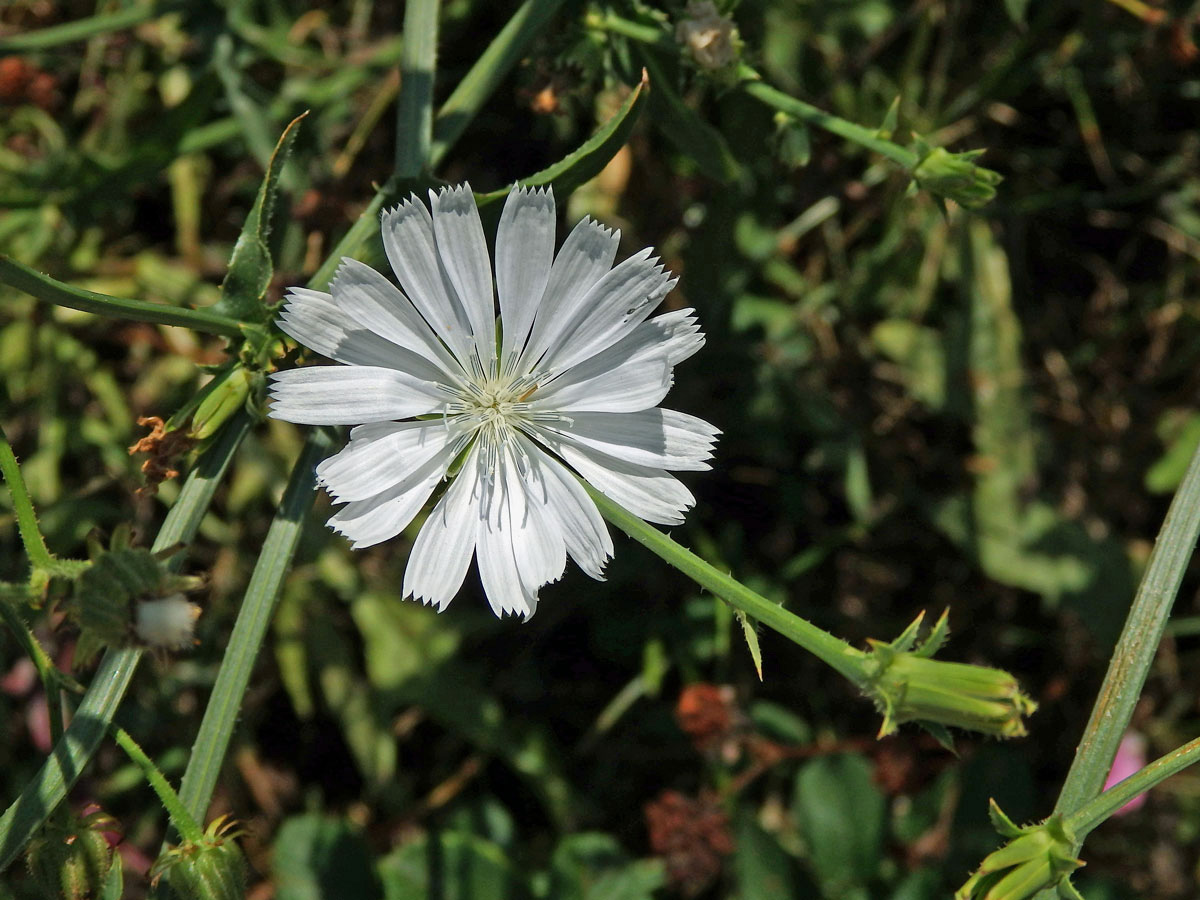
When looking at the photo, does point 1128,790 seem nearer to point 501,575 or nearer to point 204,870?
point 501,575

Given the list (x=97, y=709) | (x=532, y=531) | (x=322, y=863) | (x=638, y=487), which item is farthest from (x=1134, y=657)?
(x=322, y=863)

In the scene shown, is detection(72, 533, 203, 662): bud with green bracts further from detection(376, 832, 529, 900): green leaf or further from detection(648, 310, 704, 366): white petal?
detection(376, 832, 529, 900): green leaf

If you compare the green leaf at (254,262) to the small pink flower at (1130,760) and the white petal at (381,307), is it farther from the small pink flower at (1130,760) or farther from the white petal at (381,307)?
the small pink flower at (1130,760)

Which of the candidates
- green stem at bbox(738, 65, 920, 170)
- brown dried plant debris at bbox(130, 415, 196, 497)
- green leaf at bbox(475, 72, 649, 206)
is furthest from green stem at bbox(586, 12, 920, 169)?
brown dried plant debris at bbox(130, 415, 196, 497)

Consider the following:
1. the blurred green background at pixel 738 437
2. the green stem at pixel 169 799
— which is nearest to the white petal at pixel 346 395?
the green stem at pixel 169 799

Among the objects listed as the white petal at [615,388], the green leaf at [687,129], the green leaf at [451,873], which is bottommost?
the green leaf at [451,873]
